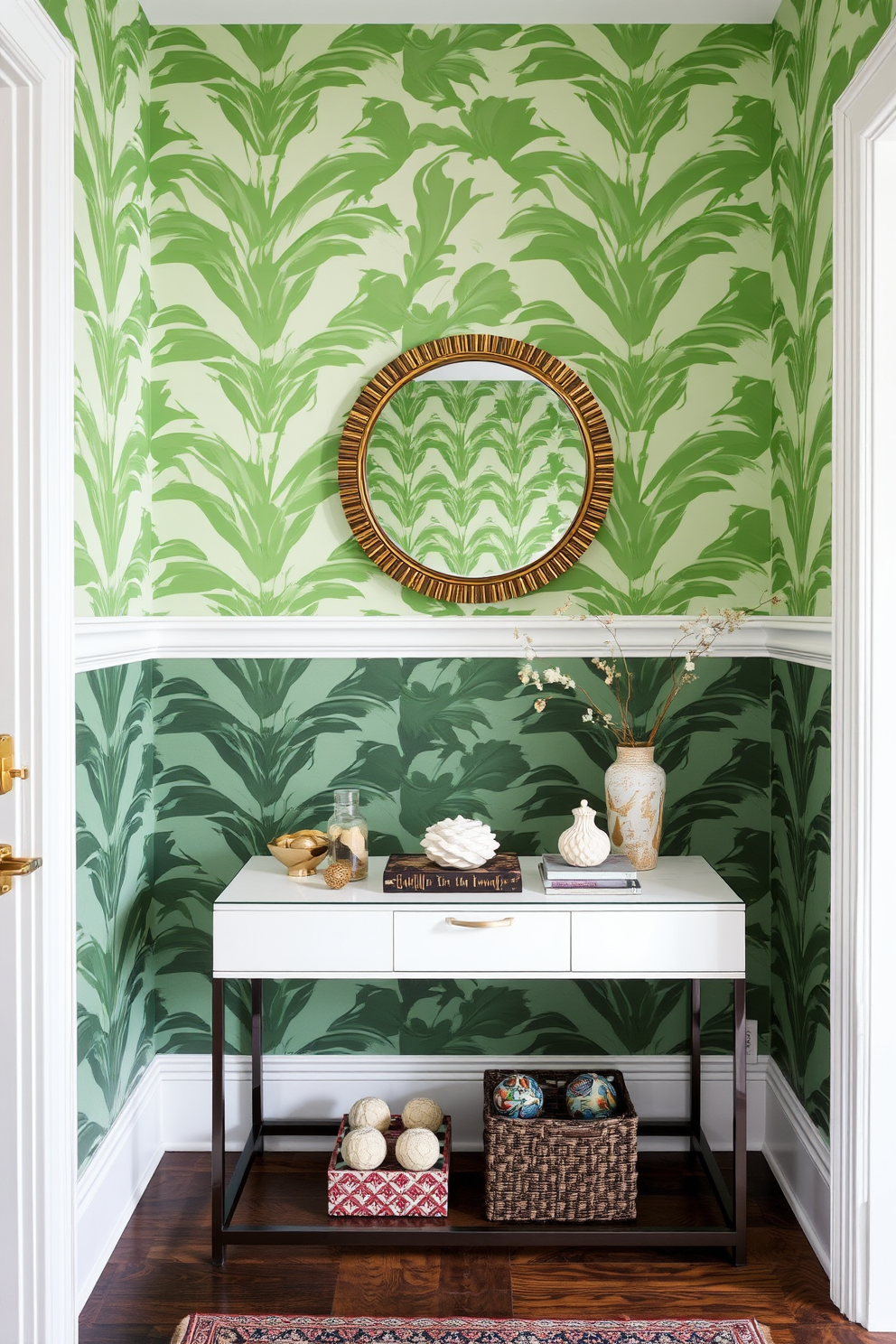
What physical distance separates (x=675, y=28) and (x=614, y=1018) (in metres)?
2.43

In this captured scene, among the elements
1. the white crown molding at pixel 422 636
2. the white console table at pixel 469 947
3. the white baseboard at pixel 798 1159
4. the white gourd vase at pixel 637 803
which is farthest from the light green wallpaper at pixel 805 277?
the white baseboard at pixel 798 1159

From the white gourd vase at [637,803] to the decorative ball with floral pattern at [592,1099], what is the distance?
0.48m

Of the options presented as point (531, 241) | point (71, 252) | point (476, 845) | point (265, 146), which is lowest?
point (476, 845)

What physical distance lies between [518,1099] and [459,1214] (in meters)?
0.29

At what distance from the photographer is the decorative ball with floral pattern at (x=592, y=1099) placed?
226 cm

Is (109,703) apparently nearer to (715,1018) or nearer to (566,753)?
(566,753)

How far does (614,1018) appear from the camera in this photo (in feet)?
8.44

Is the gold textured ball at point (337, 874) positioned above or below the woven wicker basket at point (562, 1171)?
above

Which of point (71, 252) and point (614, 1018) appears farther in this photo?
point (614, 1018)

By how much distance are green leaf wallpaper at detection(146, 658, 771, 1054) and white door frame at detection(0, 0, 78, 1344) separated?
77cm

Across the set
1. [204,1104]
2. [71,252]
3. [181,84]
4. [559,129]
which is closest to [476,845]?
[204,1104]

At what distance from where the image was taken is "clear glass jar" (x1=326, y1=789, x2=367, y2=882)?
2.26 metres

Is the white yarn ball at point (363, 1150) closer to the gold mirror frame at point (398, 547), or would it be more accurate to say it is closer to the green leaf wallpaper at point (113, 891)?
the green leaf wallpaper at point (113, 891)

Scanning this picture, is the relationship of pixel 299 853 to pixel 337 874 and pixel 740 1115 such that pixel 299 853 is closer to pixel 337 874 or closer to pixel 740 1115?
pixel 337 874
